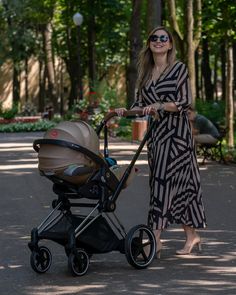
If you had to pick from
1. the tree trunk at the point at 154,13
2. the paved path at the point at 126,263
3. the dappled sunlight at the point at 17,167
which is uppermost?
the tree trunk at the point at 154,13

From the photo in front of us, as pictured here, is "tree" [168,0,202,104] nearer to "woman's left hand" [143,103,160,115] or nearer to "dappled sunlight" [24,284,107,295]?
"woman's left hand" [143,103,160,115]

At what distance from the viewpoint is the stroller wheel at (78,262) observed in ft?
22.3

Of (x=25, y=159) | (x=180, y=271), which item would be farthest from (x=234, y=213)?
(x=25, y=159)

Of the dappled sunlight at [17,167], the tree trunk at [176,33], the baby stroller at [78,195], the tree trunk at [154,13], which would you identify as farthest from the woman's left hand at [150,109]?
the tree trunk at [154,13]

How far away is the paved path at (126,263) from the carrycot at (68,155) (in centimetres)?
81

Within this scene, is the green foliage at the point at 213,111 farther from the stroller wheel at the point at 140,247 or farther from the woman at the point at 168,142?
the stroller wheel at the point at 140,247

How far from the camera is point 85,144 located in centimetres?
692

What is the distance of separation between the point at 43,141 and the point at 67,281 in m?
1.09

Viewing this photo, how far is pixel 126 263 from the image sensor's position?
7.48 metres

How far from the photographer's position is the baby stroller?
6.82 m

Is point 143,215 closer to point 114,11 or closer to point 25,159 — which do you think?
point 25,159

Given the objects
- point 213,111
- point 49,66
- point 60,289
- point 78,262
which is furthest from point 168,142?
point 49,66

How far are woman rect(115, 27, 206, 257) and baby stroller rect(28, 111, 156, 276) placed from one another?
1.21 ft

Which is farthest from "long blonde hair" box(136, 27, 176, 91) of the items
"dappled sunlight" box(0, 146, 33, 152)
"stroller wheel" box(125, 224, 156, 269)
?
"dappled sunlight" box(0, 146, 33, 152)
